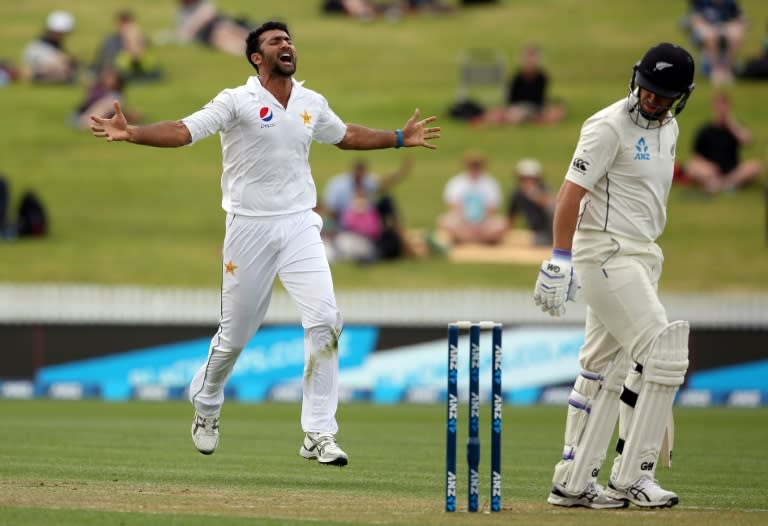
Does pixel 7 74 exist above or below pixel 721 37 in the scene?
below

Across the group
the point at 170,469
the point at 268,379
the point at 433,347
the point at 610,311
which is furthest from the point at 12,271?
the point at 610,311

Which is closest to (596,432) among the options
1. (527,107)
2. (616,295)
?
(616,295)

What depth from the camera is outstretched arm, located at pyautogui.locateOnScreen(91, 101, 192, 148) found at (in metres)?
7.39

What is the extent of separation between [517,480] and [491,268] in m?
14.5

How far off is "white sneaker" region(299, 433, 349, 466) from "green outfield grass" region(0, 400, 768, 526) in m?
0.12

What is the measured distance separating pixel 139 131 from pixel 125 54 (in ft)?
76.0

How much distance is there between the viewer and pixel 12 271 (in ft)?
75.0

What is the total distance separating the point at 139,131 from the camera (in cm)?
744

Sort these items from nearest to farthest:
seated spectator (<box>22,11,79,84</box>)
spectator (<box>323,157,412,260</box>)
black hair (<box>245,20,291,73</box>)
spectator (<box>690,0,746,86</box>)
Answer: black hair (<box>245,20,291,73</box>) → spectator (<box>323,157,412,260</box>) → spectator (<box>690,0,746,86</box>) → seated spectator (<box>22,11,79,84</box>)

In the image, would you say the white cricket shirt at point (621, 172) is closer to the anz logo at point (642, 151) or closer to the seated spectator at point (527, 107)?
the anz logo at point (642, 151)

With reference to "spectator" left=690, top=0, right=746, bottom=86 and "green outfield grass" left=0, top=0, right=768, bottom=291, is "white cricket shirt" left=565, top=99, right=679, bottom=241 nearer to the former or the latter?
"green outfield grass" left=0, top=0, right=768, bottom=291

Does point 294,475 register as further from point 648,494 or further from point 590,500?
point 648,494

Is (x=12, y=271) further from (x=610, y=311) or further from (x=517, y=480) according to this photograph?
(x=610, y=311)

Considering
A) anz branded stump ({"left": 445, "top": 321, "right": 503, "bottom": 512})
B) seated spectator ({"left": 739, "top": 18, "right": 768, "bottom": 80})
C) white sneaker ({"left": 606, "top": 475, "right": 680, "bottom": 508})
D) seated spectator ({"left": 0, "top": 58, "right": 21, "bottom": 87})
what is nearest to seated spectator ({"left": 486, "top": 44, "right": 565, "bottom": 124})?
seated spectator ({"left": 739, "top": 18, "right": 768, "bottom": 80})
